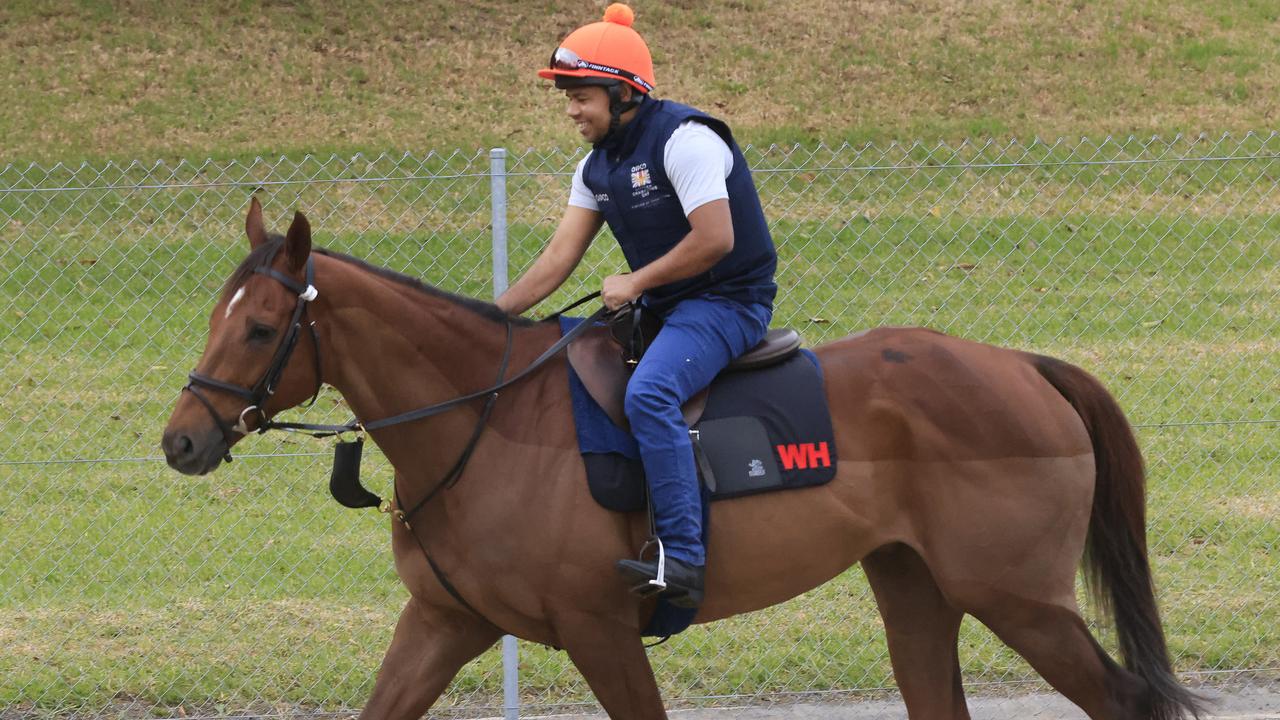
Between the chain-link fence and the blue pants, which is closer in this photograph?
the blue pants

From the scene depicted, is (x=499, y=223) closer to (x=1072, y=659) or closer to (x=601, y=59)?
(x=601, y=59)

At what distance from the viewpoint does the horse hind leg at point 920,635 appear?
490 centimetres

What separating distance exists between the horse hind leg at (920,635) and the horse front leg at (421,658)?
4.66ft

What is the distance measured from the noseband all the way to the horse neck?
0.26 feet

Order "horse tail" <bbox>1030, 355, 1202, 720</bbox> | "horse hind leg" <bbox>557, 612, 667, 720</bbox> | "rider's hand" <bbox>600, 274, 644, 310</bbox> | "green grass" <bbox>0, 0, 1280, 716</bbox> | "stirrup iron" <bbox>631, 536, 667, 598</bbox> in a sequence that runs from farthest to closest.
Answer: "green grass" <bbox>0, 0, 1280, 716</bbox>, "horse tail" <bbox>1030, 355, 1202, 720</bbox>, "rider's hand" <bbox>600, 274, 644, 310</bbox>, "horse hind leg" <bbox>557, 612, 667, 720</bbox>, "stirrup iron" <bbox>631, 536, 667, 598</bbox>

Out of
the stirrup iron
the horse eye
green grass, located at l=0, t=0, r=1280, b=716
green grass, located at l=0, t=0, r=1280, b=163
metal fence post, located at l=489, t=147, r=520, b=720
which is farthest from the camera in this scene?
green grass, located at l=0, t=0, r=1280, b=163

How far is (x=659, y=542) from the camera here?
419cm

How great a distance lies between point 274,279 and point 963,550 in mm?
2303

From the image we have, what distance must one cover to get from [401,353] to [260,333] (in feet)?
1.50

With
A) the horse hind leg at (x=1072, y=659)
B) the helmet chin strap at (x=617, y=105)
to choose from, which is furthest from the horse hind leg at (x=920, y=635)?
the helmet chin strap at (x=617, y=105)

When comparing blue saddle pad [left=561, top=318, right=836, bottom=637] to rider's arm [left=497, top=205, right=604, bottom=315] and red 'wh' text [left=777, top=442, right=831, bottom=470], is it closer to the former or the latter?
red 'wh' text [left=777, top=442, right=831, bottom=470]

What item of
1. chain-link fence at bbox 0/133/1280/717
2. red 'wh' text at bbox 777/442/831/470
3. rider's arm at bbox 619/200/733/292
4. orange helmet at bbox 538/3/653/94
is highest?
orange helmet at bbox 538/3/653/94

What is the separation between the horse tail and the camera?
4777 millimetres

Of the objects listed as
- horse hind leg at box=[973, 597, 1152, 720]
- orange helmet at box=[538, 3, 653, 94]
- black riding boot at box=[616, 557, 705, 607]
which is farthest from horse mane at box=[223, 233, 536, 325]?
horse hind leg at box=[973, 597, 1152, 720]
